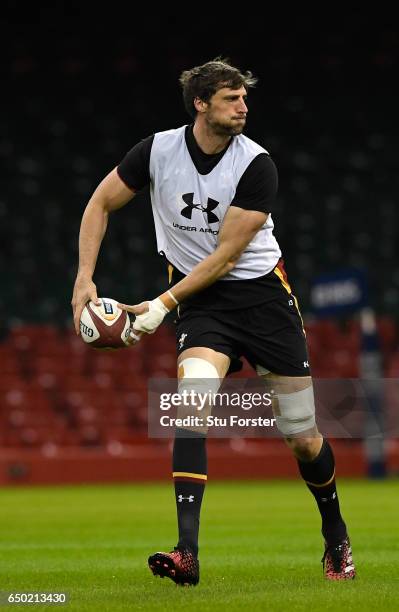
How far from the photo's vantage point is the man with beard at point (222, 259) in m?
5.88

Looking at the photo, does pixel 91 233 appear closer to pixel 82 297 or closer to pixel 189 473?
pixel 82 297

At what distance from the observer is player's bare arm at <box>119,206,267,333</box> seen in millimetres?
5816

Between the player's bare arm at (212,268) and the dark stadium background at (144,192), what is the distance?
1251 centimetres

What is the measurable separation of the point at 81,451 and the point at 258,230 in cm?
1345

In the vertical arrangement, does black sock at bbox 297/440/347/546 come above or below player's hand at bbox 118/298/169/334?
below

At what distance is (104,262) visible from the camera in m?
21.6

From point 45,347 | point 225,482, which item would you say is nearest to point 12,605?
point 225,482

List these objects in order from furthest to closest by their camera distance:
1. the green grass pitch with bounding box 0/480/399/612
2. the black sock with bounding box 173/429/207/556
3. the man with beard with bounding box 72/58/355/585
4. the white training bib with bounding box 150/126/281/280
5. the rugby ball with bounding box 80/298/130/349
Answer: the white training bib with bounding box 150/126/281/280 < the man with beard with bounding box 72/58/355/585 < the rugby ball with bounding box 80/298/130/349 < the black sock with bounding box 173/429/207/556 < the green grass pitch with bounding box 0/480/399/612

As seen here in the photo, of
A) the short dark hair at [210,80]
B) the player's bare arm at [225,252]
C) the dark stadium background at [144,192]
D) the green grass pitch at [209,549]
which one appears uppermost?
the dark stadium background at [144,192]

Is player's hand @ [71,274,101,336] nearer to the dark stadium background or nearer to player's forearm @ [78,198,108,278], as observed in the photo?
player's forearm @ [78,198,108,278]

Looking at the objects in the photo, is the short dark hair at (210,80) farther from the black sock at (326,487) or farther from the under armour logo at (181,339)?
the black sock at (326,487)

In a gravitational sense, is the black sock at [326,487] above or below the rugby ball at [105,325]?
below

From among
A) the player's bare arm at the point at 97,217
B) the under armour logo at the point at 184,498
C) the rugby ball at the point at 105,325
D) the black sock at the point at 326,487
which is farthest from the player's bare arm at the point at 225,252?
the black sock at the point at 326,487

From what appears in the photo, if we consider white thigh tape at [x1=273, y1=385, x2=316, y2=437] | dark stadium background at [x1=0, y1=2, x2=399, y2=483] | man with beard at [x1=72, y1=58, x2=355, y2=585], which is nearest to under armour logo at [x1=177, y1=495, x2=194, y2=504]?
man with beard at [x1=72, y1=58, x2=355, y2=585]
